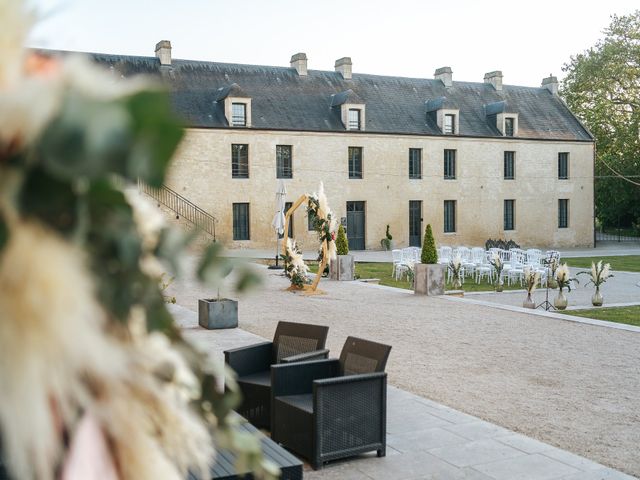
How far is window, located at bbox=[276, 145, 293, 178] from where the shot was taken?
109ft

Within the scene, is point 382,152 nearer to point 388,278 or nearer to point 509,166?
point 509,166

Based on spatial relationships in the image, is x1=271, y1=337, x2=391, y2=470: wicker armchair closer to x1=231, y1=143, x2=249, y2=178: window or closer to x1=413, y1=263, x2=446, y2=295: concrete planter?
x1=413, y1=263, x2=446, y2=295: concrete planter

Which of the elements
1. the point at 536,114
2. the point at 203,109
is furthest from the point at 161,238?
the point at 536,114

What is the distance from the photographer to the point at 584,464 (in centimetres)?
529

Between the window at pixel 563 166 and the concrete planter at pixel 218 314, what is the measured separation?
3221cm

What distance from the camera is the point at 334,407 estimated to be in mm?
5125

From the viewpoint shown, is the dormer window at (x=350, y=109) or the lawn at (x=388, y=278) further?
the dormer window at (x=350, y=109)

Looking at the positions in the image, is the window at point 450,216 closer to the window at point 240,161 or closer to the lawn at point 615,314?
the window at point 240,161

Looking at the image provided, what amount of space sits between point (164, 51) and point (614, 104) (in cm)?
2708

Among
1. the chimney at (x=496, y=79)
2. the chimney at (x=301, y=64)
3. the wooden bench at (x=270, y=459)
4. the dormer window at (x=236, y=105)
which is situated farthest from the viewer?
the chimney at (x=496, y=79)

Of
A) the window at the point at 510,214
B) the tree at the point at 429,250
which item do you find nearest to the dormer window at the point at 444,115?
the window at the point at 510,214

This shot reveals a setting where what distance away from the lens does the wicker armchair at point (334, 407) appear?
16.8 ft

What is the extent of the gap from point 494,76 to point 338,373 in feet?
124

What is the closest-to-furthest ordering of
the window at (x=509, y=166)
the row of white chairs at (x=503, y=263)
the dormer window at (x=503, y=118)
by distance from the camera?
the row of white chairs at (x=503, y=263) → the dormer window at (x=503, y=118) → the window at (x=509, y=166)
